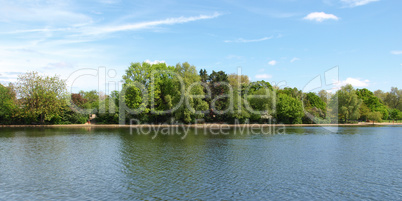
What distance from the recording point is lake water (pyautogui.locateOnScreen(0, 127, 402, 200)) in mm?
17141

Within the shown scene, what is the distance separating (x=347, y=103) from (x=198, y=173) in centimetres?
8140

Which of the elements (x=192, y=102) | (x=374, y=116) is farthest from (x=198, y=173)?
(x=374, y=116)

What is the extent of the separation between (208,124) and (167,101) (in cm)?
1192

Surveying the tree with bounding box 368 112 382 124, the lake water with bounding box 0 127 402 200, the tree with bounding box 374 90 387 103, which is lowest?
the lake water with bounding box 0 127 402 200

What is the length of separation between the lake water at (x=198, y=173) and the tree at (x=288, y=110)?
46.7 m

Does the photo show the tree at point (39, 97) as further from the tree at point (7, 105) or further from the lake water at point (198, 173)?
the lake water at point (198, 173)

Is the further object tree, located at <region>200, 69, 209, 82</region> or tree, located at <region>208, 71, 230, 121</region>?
tree, located at <region>200, 69, 209, 82</region>

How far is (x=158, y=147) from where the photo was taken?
114 ft

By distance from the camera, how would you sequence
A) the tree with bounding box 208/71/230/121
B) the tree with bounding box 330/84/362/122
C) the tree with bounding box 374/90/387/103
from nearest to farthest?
the tree with bounding box 208/71/230/121, the tree with bounding box 330/84/362/122, the tree with bounding box 374/90/387/103

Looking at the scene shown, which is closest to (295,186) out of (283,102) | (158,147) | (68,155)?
(158,147)

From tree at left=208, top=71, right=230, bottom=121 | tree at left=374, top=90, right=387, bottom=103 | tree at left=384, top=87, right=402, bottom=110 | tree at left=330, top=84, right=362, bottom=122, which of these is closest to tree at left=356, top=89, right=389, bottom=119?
tree at left=330, top=84, right=362, bottom=122

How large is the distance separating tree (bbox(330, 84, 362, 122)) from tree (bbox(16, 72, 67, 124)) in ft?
256

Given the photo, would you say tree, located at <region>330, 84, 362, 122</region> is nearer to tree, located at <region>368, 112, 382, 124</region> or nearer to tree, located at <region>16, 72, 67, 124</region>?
tree, located at <region>368, 112, 382, 124</region>

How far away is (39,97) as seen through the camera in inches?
2756
